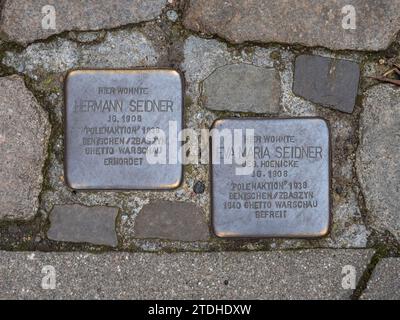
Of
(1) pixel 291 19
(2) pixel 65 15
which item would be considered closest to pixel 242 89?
(1) pixel 291 19

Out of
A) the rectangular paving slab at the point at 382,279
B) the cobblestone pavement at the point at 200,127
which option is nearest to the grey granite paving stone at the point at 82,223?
the cobblestone pavement at the point at 200,127

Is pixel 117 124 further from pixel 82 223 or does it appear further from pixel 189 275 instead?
pixel 189 275

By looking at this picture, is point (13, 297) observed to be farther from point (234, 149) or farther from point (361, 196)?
point (361, 196)

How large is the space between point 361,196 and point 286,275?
1.26 ft

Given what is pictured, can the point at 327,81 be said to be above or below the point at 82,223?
above

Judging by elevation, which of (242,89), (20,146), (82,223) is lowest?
(82,223)

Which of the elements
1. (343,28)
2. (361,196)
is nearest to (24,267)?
(361,196)

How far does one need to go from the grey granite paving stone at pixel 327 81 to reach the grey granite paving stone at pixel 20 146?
90 cm

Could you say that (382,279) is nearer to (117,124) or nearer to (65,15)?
(117,124)

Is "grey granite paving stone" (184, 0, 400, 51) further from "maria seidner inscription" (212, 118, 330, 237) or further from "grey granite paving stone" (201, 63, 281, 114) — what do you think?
"maria seidner inscription" (212, 118, 330, 237)

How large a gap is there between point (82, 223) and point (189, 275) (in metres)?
0.42

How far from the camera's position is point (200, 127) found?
169 centimetres

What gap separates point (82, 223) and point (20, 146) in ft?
1.12

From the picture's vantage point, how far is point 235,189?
1665 mm
